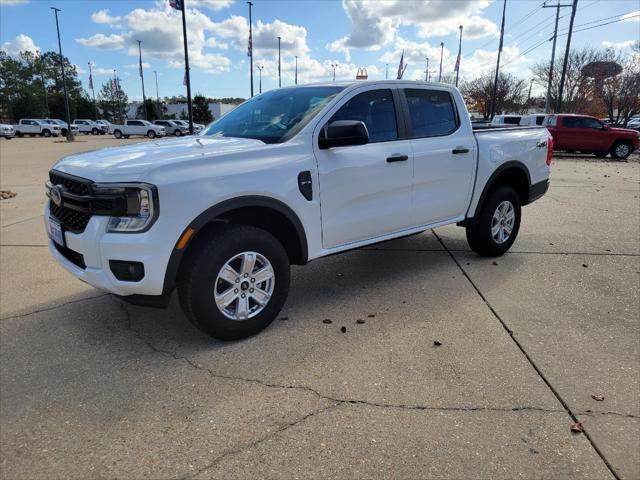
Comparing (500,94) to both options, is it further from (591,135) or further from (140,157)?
(140,157)

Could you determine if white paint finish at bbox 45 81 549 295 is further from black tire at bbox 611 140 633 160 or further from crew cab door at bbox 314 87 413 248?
black tire at bbox 611 140 633 160

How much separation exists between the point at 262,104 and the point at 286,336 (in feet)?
7.10

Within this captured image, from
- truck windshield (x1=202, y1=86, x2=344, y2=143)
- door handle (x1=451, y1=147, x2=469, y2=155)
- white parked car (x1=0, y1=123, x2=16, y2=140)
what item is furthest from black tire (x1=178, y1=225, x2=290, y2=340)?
white parked car (x1=0, y1=123, x2=16, y2=140)

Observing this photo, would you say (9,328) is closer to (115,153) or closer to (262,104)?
(115,153)

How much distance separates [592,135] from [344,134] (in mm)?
20426

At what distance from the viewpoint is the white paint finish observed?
9.73 ft

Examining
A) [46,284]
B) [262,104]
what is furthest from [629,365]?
[46,284]

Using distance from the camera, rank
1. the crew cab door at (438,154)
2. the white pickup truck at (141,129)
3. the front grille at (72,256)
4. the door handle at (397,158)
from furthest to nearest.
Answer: the white pickup truck at (141,129), the crew cab door at (438,154), the door handle at (397,158), the front grille at (72,256)

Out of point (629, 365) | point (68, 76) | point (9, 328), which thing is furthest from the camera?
point (68, 76)

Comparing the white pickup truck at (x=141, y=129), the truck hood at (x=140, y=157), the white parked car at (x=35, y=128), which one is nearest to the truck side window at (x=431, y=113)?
the truck hood at (x=140, y=157)

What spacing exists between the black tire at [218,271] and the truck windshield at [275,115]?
0.81m

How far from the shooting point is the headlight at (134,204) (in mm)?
2893

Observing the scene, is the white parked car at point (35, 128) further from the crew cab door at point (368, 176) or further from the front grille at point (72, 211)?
the crew cab door at point (368, 176)

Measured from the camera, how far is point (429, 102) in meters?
4.70
